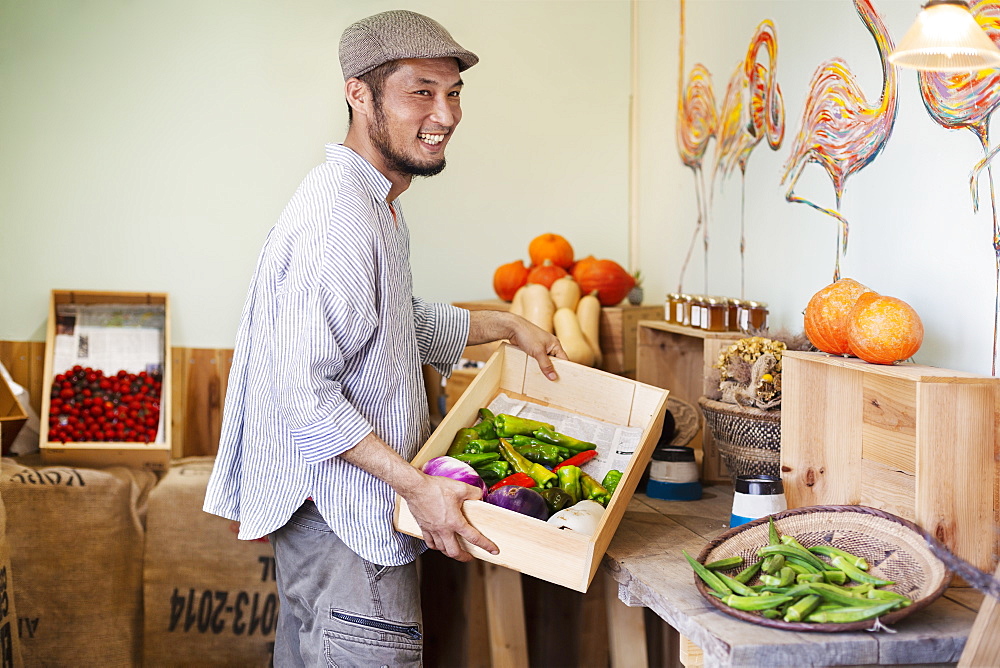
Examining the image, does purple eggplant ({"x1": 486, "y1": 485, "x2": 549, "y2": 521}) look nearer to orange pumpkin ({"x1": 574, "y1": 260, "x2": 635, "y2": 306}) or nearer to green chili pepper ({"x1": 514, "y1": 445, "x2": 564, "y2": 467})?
green chili pepper ({"x1": 514, "y1": 445, "x2": 564, "y2": 467})

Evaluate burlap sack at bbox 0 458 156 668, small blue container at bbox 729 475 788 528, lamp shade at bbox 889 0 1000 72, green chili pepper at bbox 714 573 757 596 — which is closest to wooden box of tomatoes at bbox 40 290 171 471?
burlap sack at bbox 0 458 156 668

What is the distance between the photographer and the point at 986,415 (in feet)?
4.81

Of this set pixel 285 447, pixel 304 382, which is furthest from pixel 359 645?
pixel 304 382

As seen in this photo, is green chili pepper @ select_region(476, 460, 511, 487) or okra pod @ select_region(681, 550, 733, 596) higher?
green chili pepper @ select_region(476, 460, 511, 487)

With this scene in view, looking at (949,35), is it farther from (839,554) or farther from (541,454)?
(541,454)

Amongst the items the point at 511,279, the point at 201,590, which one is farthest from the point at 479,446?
the point at 201,590

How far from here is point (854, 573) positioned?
1.39m

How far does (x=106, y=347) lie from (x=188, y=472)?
1.88 feet

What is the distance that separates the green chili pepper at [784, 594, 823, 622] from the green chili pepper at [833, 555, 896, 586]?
11cm

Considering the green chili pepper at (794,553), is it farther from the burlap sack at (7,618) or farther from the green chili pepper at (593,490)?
the burlap sack at (7,618)

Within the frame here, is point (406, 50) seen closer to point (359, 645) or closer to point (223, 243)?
point (359, 645)

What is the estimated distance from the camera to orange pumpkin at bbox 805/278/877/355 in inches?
66.5

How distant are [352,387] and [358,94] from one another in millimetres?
567

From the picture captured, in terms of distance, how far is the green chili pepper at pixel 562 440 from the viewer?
1.89m
